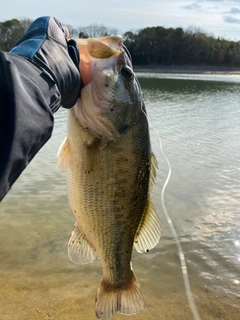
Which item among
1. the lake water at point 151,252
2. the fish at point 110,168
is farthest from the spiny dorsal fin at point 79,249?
the lake water at point 151,252

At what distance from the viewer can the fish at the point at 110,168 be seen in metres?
1.94

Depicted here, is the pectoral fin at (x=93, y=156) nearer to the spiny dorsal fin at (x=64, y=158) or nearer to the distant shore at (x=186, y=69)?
the spiny dorsal fin at (x=64, y=158)

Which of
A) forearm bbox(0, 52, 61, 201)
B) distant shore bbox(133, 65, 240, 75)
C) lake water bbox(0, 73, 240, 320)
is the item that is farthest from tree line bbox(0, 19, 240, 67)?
forearm bbox(0, 52, 61, 201)

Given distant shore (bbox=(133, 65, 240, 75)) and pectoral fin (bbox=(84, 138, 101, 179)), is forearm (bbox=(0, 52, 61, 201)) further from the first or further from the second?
distant shore (bbox=(133, 65, 240, 75))

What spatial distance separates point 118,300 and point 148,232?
503mm

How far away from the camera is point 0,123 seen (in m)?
1.13

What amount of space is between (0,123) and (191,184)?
7525 mm

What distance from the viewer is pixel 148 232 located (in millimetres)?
2318

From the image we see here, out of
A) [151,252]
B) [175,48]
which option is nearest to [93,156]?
[151,252]

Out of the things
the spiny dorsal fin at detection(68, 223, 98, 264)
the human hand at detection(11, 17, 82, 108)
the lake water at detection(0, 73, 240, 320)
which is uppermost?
the human hand at detection(11, 17, 82, 108)

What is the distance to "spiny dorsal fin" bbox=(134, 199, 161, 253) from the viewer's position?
229 centimetres

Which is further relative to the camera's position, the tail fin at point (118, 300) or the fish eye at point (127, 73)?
the tail fin at point (118, 300)

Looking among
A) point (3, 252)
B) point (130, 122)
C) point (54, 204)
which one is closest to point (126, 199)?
point (130, 122)

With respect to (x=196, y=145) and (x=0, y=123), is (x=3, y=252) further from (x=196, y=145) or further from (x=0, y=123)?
(x=196, y=145)
